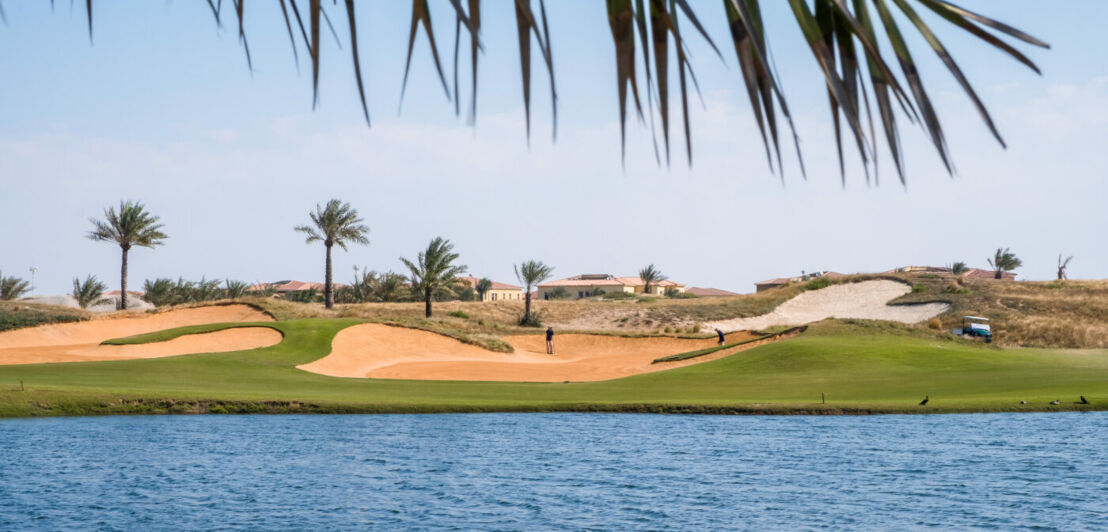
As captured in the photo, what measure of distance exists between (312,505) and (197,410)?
11039 millimetres

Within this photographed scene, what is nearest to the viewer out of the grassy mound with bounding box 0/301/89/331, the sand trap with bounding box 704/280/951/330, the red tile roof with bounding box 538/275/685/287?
the grassy mound with bounding box 0/301/89/331

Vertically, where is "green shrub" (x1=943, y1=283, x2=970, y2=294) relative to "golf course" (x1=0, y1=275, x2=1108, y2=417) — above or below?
above

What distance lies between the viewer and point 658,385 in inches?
1335

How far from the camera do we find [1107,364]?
3562 cm

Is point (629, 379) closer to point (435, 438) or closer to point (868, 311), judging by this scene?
point (435, 438)

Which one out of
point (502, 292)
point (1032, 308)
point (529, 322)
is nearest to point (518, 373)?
point (529, 322)

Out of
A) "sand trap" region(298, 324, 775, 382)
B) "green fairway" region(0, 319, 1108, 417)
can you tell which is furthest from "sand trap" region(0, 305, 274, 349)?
"green fairway" region(0, 319, 1108, 417)

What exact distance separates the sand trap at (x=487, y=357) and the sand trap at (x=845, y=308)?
18051 mm

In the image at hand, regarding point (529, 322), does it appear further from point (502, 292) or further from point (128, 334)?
point (502, 292)

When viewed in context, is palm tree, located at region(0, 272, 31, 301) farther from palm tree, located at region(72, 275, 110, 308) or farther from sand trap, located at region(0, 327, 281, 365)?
sand trap, located at region(0, 327, 281, 365)

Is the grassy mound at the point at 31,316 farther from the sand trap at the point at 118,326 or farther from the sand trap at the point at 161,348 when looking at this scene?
the sand trap at the point at 161,348

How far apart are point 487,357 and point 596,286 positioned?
10988 cm

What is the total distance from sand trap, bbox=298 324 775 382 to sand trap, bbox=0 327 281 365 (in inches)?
147

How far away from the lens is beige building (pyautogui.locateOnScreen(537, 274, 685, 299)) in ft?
503
